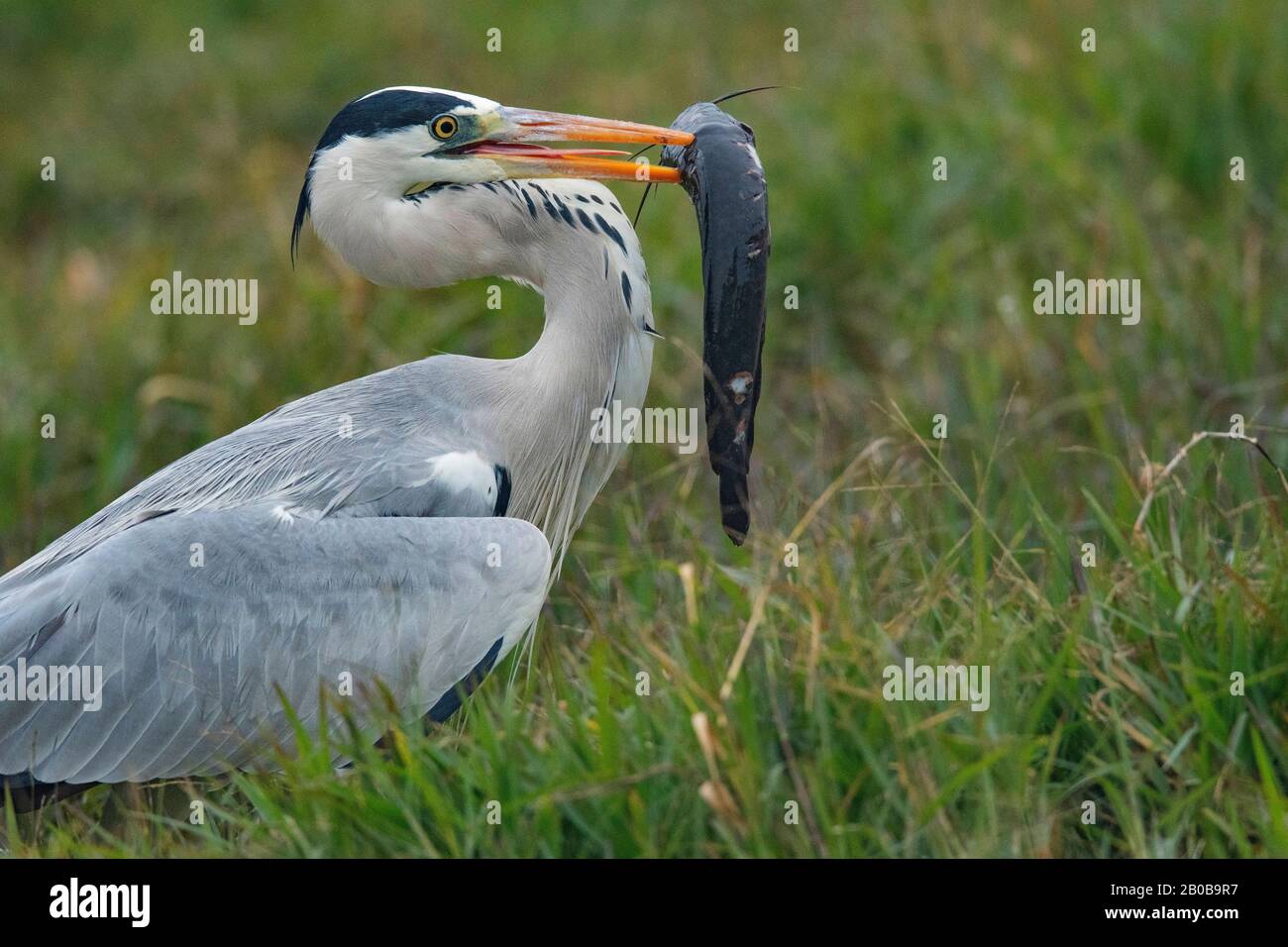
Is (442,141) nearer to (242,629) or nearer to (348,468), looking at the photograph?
(348,468)

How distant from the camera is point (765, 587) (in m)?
3.40

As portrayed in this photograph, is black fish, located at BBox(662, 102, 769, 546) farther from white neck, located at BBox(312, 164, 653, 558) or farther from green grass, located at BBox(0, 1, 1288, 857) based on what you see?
white neck, located at BBox(312, 164, 653, 558)

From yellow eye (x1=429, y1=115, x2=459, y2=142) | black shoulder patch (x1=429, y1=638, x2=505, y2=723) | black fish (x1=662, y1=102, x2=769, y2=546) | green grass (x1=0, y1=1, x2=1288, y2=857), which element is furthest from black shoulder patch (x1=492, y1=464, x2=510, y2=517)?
yellow eye (x1=429, y1=115, x2=459, y2=142)

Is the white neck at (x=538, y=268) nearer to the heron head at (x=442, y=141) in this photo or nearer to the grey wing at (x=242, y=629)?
the heron head at (x=442, y=141)

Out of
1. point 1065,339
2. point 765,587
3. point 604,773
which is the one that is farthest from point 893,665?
point 1065,339

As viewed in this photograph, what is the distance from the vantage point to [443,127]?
4484 mm

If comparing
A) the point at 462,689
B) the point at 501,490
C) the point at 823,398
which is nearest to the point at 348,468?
the point at 501,490

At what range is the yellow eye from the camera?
4.46 metres

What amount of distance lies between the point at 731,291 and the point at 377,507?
1105mm

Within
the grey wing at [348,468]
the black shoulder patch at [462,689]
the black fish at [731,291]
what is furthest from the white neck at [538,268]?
the black shoulder patch at [462,689]

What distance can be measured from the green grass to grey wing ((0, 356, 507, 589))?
505 millimetres

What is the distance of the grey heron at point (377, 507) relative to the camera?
4.04m
